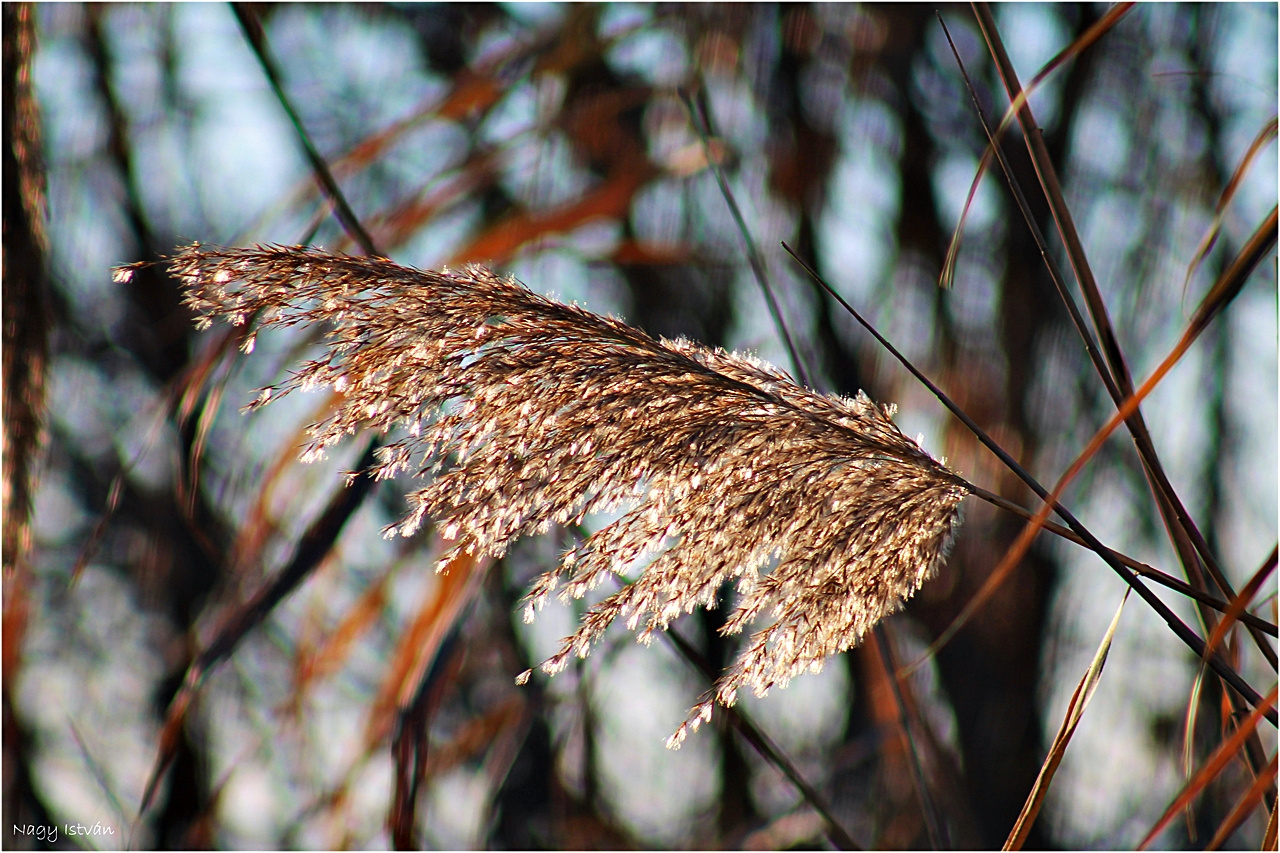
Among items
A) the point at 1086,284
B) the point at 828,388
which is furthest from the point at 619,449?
the point at 828,388

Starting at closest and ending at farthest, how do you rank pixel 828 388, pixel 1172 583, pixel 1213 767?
pixel 1213 767, pixel 1172 583, pixel 828 388

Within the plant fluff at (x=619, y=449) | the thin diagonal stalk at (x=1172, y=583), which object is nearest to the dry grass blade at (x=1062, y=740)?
the thin diagonal stalk at (x=1172, y=583)

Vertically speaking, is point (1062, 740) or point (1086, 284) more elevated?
point (1086, 284)

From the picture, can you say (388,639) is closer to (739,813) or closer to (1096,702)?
(739,813)

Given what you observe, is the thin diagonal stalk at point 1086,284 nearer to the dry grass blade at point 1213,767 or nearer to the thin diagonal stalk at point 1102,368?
the thin diagonal stalk at point 1102,368

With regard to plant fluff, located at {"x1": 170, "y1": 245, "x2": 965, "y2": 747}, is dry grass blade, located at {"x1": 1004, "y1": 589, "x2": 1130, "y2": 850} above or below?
below

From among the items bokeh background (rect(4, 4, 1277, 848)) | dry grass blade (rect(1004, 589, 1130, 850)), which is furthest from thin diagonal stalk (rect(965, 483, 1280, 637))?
bokeh background (rect(4, 4, 1277, 848))

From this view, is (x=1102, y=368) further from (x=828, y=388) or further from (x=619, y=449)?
(x=828, y=388)

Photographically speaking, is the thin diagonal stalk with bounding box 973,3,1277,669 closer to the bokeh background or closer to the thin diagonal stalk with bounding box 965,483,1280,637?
the thin diagonal stalk with bounding box 965,483,1280,637
